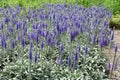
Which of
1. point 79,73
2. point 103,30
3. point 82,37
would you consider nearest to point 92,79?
point 79,73

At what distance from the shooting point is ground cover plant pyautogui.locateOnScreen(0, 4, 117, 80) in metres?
5.23

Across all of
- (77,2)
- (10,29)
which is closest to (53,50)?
(10,29)

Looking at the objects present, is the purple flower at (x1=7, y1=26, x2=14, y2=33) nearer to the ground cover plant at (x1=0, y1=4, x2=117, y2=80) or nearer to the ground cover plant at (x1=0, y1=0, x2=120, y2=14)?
the ground cover plant at (x1=0, y1=4, x2=117, y2=80)

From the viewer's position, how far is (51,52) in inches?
238

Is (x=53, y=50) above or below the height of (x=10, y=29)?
below

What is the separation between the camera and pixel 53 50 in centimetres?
604

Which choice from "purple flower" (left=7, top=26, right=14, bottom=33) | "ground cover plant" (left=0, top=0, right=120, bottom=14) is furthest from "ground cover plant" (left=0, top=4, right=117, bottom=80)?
"ground cover plant" (left=0, top=0, right=120, bottom=14)

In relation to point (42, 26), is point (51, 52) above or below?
below

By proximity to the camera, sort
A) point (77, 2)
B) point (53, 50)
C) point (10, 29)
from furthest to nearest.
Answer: point (77, 2) → point (10, 29) → point (53, 50)

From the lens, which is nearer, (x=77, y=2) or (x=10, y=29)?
(x=10, y=29)

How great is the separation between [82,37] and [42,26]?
925mm

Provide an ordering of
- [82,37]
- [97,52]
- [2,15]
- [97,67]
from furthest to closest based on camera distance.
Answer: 1. [2,15]
2. [82,37]
3. [97,52]
4. [97,67]

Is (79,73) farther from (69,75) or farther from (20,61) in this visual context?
(20,61)

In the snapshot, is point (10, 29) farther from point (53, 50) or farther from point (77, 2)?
point (77, 2)
